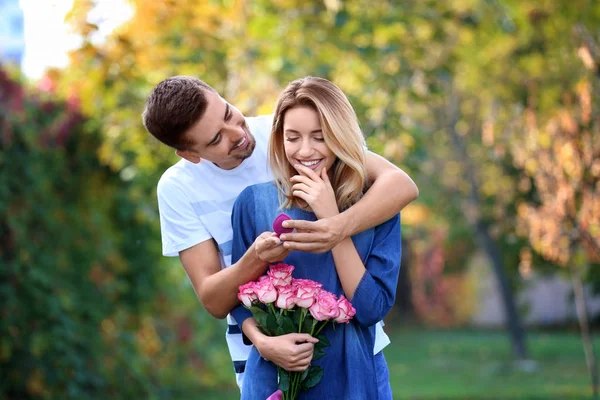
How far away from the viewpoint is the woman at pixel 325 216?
262cm

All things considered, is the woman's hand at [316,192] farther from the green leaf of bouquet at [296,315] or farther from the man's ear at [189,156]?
the man's ear at [189,156]

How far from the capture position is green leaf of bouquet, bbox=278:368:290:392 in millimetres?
2633

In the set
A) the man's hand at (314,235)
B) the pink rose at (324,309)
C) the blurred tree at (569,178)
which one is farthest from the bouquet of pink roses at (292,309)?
the blurred tree at (569,178)

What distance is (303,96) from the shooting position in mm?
2650

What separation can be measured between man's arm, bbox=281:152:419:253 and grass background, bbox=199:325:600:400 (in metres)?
7.20

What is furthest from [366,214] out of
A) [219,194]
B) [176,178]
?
[176,178]

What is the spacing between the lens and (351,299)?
2.62 m

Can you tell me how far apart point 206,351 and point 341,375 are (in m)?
7.01

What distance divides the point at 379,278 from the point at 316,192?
12.3 inches

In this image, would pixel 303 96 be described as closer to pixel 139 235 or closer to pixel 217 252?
pixel 217 252

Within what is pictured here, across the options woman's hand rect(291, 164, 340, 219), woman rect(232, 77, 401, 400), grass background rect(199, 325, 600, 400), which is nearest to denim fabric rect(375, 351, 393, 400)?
woman rect(232, 77, 401, 400)

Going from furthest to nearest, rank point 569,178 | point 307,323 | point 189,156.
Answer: point 569,178 → point 189,156 → point 307,323

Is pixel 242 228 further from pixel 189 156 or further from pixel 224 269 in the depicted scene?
pixel 189 156

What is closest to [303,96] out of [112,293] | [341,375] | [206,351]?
[341,375]
